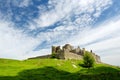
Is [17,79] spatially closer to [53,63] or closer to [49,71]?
[49,71]

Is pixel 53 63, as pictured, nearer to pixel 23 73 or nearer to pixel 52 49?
pixel 23 73

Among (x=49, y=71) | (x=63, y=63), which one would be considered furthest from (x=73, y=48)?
(x=49, y=71)

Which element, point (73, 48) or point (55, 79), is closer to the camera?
point (55, 79)

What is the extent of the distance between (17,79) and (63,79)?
13732 millimetres

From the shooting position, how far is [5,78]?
7056 cm

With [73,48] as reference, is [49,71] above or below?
below

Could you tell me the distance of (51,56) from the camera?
13888cm

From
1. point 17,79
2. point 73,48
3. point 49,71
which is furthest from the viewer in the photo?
point 73,48

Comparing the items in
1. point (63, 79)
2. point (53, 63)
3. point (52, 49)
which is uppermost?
point (52, 49)

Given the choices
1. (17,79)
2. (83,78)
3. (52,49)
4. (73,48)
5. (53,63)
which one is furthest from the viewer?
(73,48)

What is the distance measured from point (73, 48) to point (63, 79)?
331ft

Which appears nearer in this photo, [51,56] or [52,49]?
[51,56]

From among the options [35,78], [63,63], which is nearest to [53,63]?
[63,63]

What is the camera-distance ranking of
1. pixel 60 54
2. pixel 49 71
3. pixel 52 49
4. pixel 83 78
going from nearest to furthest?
pixel 83 78 → pixel 49 71 → pixel 60 54 → pixel 52 49
